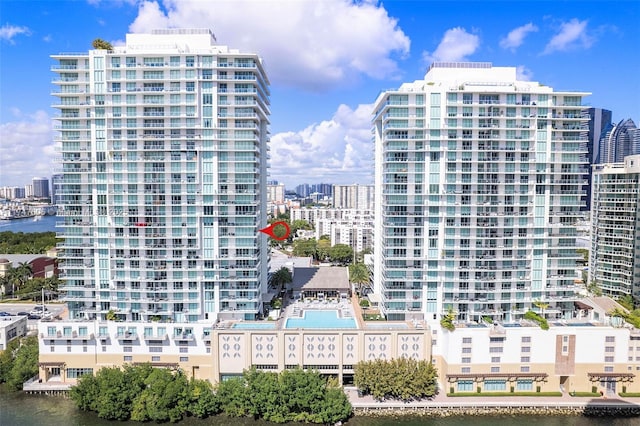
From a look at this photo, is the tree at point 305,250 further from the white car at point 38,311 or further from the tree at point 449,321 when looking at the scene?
the tree at point 449,321

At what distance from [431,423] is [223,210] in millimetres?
28674

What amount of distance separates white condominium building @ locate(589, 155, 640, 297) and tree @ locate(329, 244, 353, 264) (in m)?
50.6

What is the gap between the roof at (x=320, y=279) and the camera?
5794 cm

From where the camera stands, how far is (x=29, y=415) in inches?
1435

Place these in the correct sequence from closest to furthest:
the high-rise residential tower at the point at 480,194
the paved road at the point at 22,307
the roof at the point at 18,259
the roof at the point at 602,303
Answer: the high-rise residential tower at the point at 480,194, the roof at the point at 602,303, the paved road at the point at 22,307, the roof at the point at 18,259

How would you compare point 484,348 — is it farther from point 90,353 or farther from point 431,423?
point 90,353

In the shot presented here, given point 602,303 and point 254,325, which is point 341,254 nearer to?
point 602,303

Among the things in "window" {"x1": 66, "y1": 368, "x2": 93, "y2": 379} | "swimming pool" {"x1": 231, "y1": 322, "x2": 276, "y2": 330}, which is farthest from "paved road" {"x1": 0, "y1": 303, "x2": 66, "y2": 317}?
"swimming pool" {"x1": 231, "y1": 322, "x2": 276, "y2": 330}

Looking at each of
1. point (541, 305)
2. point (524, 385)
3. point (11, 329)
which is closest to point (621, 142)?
point (541, 305)

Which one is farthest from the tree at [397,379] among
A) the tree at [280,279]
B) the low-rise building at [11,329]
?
the low-rise building at [11,329]

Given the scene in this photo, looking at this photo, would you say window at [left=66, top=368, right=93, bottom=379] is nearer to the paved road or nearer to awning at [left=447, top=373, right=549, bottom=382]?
the paved road

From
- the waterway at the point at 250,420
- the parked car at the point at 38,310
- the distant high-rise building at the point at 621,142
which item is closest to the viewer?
the waterway at the point at 250,420

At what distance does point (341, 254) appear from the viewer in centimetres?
9856

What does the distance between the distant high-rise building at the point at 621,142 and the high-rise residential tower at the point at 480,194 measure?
111013mm
